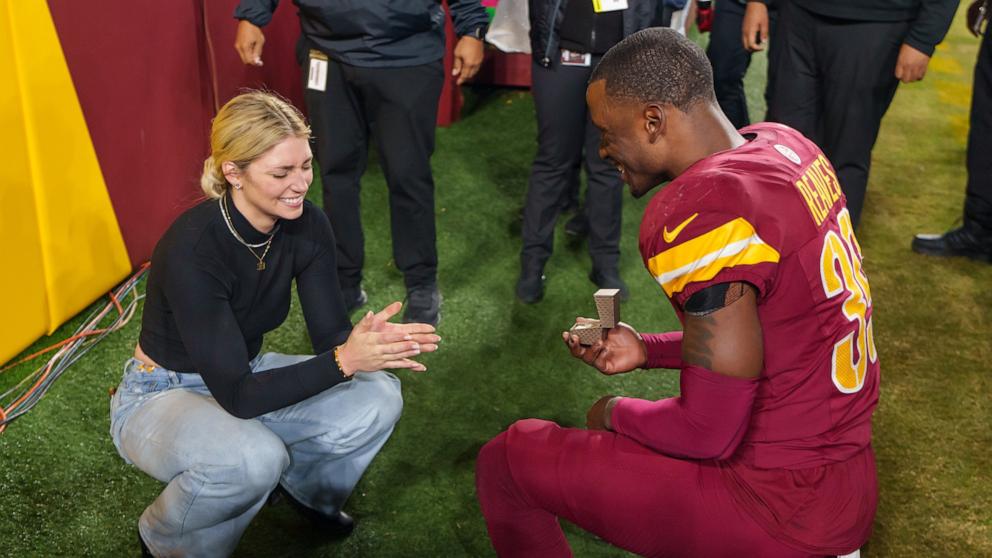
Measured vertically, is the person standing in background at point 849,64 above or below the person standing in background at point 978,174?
above

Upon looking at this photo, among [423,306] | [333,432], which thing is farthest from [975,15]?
[333,432]

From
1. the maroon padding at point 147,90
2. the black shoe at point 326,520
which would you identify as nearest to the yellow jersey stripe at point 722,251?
the black shoe at point 326,520

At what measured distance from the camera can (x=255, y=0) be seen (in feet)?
11.4

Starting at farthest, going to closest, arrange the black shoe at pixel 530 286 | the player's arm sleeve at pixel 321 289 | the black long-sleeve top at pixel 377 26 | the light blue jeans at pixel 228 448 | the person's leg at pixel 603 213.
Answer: the black shoe at pixel 530 286, the person's leg at pixel 603 213, the black long-sleeve top at pixel 377 26, the player's arm sleeve at pixel 321 289, the light blue jeans at pixel 228 448

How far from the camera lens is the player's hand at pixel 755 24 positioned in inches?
157

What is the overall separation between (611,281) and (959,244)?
172 centimetres

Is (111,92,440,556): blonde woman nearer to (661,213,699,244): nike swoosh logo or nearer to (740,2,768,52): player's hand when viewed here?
(661,213,699,244): nike swoosh logo

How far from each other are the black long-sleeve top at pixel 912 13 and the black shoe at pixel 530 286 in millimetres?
1467

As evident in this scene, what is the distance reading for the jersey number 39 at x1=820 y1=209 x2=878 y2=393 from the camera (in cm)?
181

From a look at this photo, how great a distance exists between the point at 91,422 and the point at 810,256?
92.3 inches

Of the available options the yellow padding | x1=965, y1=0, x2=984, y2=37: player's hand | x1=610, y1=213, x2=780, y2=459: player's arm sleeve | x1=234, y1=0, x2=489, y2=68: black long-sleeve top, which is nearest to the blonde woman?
x1=610, y1=213, x2=780, y2=459: player's arm sleeve

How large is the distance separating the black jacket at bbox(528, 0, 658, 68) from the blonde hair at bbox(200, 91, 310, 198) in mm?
1349

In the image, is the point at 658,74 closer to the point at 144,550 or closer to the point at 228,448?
the point at 228,448

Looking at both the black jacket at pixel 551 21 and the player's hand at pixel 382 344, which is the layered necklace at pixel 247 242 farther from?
the black jacket at pixel 551 21
